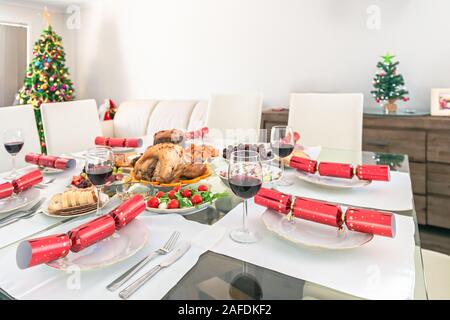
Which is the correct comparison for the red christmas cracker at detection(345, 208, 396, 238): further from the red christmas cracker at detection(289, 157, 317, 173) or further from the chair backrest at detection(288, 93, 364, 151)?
the chair backrest at detection(288, 93, 364, 151)

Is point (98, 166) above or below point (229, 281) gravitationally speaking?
above

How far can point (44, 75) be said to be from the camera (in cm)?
435

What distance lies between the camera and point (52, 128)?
6.61ft

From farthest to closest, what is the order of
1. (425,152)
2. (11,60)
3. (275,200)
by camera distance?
(11,60), (425,152), (275,200)

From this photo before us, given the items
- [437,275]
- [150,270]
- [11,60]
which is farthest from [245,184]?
[11,60]

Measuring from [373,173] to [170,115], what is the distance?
2.83 metres

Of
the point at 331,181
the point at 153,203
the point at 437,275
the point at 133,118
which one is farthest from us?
the point at 133,118

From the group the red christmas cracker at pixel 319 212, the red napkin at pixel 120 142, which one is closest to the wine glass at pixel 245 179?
the red christmas cracker at pixel 319 212

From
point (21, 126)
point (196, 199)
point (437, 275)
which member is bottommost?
point (437, 275)

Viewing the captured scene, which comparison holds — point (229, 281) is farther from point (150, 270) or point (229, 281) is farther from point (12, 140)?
point (12, 140)

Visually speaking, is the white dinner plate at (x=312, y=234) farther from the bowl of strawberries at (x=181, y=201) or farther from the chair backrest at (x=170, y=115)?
the chair backrest at (x=170, y=115)
